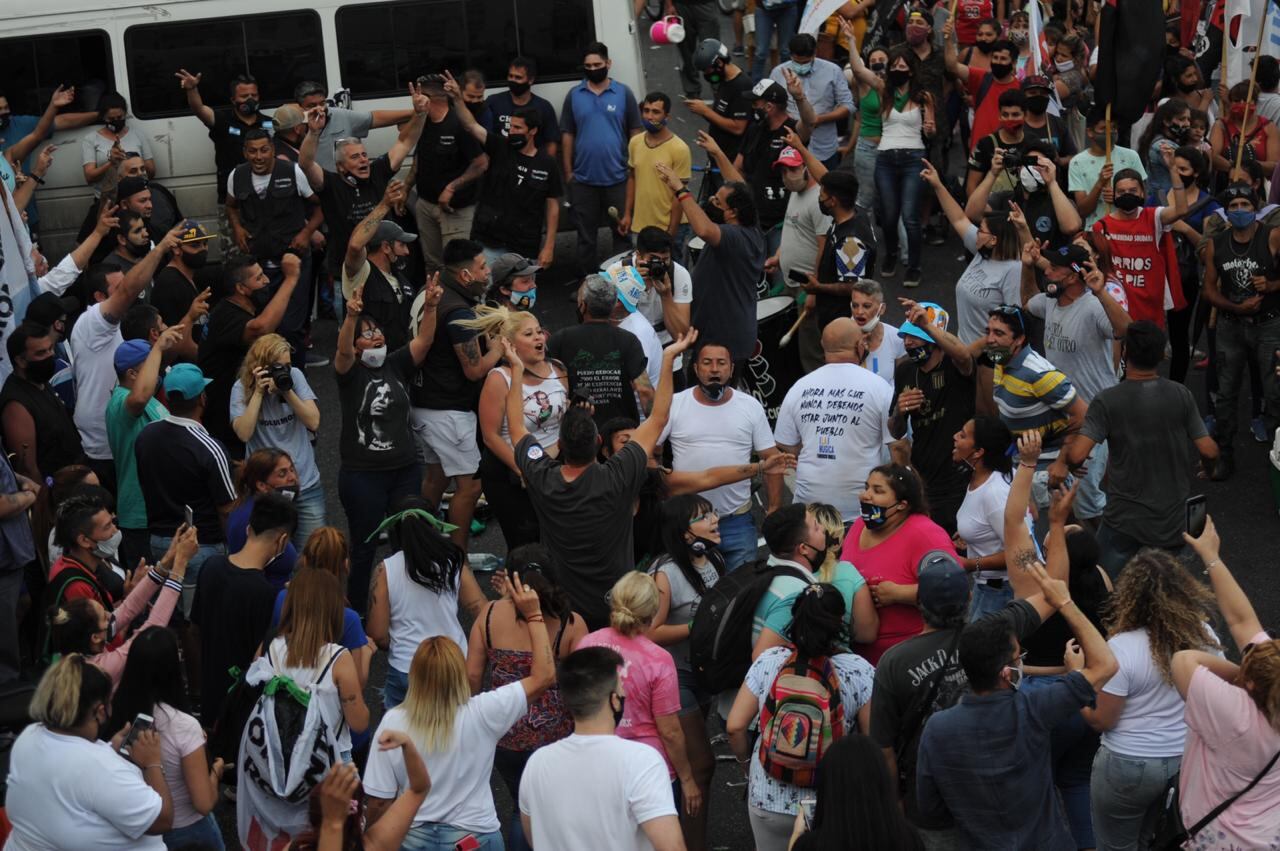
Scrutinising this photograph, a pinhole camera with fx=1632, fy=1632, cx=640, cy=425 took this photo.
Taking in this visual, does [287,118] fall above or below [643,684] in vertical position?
above

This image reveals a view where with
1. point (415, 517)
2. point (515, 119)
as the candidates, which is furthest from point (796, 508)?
point (515, 119)

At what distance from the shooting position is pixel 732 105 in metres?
13.5

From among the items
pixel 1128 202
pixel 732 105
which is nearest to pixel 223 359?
pixel 732 105

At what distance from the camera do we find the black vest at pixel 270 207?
1202 centimetres

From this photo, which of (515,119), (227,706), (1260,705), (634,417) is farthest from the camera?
(515,119)

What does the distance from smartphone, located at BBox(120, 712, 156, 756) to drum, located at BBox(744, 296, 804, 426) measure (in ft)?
19.7

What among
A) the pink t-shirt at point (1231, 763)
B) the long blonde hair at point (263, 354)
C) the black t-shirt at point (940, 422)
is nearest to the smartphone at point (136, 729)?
the long blonde hair at point (263, 354)

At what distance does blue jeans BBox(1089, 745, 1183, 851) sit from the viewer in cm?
591

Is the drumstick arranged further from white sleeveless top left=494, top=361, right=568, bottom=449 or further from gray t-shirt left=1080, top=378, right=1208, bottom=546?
gray t-shirt left=1080, top=378, right=1208, bottom=546

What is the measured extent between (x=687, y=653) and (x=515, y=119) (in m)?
6.98

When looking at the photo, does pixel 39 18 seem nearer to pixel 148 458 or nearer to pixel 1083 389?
pixel 148 458

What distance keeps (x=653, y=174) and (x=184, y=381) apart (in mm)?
5607

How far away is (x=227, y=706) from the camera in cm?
645

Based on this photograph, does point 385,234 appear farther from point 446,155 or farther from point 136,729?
point 136,729
